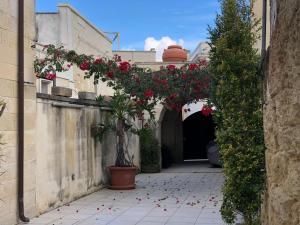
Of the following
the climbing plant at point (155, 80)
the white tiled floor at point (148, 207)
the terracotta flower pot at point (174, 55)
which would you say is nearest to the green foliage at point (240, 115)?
the white tiled floor at point (148, 207)

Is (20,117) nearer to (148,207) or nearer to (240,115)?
(148,207)

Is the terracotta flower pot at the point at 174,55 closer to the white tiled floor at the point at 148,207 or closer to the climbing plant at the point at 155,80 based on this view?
the climbing plant at the point at 155,80

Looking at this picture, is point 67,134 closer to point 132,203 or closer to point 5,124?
point 132,203

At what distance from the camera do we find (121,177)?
1185 centimetres

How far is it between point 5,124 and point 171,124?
613 inches

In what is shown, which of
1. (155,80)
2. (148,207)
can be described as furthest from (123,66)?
(148,207)

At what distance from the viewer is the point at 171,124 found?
22.4 meters

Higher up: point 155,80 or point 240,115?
point 155,80

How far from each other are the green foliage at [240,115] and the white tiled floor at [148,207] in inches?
59.9

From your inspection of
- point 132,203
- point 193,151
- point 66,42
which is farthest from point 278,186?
point 193,151

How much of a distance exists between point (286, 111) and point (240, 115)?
2.53 metres

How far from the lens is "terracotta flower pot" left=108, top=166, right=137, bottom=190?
1180 cm

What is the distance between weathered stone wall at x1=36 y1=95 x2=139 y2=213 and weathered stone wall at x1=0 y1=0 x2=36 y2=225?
376 mm

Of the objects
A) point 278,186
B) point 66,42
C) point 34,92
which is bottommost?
point 278,186
